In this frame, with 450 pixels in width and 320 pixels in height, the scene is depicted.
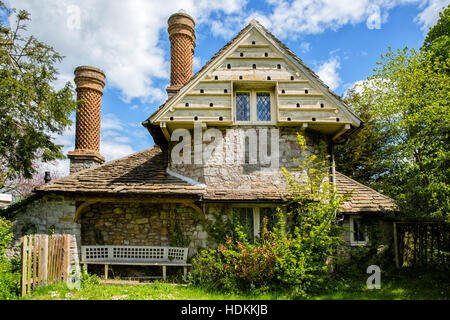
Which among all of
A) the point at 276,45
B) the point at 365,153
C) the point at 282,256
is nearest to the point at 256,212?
the point at 282,256

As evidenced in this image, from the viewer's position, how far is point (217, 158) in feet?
31.6

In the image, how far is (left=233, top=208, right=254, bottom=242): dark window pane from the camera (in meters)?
9.25

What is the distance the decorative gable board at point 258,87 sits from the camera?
955 cm

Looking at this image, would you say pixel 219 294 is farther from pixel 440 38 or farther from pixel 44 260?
pixel 440 38

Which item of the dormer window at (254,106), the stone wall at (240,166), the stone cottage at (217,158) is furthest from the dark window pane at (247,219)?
the dormer window at (254,106)

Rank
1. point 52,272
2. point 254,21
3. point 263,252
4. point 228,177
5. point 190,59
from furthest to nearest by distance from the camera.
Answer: point 190,59 < point 254,21 < point 228,177 < point 263,252 < point 52,272

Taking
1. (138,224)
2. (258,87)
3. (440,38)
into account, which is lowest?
(138,224)

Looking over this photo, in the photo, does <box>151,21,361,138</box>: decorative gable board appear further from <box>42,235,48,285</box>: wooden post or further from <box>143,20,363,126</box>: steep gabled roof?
<box>42,235,48,285</box>: wooden post

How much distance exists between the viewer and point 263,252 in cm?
804

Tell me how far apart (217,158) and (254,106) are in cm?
211

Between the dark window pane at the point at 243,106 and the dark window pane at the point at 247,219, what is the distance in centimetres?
290
